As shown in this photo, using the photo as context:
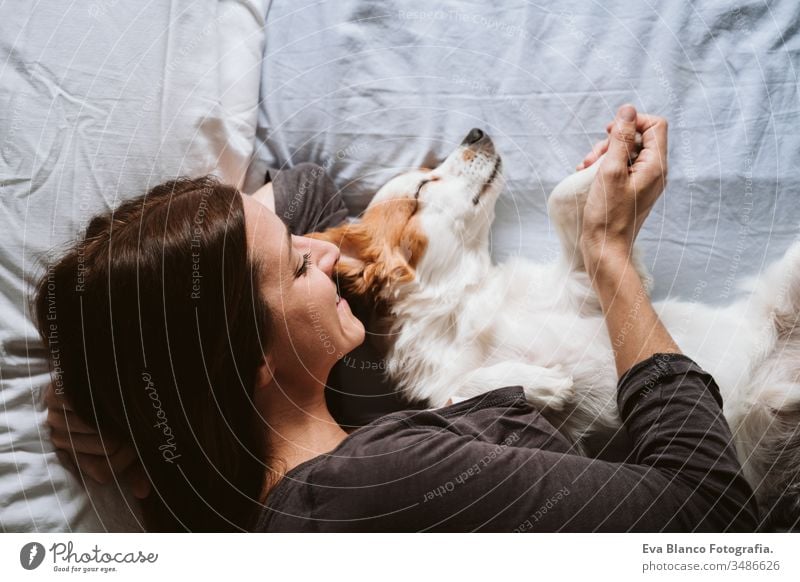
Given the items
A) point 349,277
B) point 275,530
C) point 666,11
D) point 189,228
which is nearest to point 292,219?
point 349,277

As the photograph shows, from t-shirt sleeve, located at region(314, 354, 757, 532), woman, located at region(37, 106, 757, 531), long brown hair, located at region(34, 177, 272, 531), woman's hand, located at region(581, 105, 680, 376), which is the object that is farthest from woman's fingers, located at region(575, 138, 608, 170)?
long brown hair, located at region(34, 177, 272, 531)

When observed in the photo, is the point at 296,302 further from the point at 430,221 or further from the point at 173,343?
the point at 430,221

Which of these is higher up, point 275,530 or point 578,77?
→ point 578,77

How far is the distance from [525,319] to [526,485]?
343mm

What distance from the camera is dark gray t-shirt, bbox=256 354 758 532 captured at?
2.57 feet

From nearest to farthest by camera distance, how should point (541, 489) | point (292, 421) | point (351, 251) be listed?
point (541, 489)
point (292, 421)
point (351, 251)

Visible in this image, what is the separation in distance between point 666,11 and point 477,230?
482mm

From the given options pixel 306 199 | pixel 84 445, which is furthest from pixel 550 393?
pixel 84 445

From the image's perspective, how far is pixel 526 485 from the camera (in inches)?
30.7

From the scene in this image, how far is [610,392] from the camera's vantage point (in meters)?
0.95

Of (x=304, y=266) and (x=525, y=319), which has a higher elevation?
(x=304, y=266)

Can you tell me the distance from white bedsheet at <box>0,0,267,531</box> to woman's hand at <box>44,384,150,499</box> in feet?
0.06

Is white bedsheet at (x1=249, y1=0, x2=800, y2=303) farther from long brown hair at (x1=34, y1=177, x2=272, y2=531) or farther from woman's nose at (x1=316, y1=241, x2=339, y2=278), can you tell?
long brown hair at (x1=34, y1=177, x2=272, y2=531)
